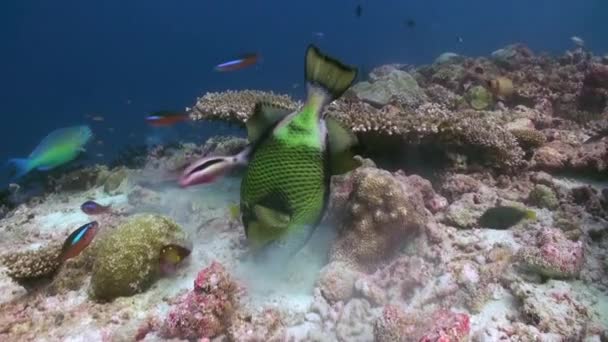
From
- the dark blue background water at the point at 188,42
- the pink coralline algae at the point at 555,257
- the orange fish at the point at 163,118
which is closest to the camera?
the pink coralline algae at the point at 555,257

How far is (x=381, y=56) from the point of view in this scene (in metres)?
99.4

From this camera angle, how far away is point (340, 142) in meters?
2.21

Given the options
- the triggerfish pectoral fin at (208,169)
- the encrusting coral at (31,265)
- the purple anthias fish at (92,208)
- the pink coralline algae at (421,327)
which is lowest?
the purple anthias fish at (92,208)

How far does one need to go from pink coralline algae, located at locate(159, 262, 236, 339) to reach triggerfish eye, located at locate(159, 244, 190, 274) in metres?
0.69

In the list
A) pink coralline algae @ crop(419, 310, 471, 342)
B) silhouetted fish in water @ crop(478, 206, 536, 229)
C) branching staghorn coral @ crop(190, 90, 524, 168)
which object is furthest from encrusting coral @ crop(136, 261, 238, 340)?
silhouetted fish in water @ crop(478, 206, 536, 229)

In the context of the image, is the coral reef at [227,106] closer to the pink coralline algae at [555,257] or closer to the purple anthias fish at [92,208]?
the purple anthias fish at [92,208]

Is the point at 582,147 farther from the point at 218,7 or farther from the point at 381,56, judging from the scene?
the point at 218,7

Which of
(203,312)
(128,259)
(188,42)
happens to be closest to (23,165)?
(128,259)

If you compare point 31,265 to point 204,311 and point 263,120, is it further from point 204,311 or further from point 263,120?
point 263,120

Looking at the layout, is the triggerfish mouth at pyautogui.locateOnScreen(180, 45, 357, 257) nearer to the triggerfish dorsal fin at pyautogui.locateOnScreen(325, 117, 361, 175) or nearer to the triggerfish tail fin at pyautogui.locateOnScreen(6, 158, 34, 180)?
the triggerfish dorsal fin at pyautogui.locateOnScreen(325, 117, 361, 175)

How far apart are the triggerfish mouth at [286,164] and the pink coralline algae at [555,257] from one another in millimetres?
2272

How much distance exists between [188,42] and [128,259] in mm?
122566

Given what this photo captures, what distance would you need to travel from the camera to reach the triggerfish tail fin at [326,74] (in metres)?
1.98

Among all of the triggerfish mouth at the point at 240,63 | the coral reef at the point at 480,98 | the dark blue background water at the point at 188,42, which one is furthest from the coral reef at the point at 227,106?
the dark blue background water at the point at 188,42
